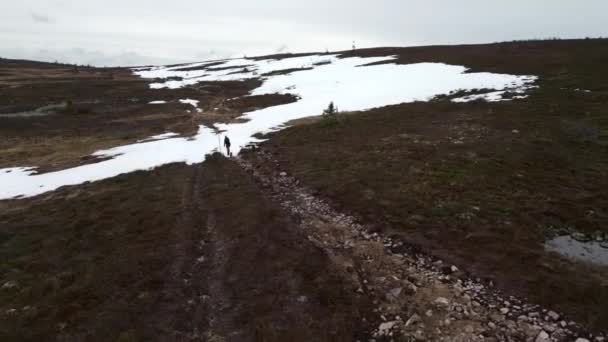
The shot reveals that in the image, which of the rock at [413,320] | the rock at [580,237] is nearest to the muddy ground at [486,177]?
the rock at [580,237]

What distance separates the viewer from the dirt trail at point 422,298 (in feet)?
31.0

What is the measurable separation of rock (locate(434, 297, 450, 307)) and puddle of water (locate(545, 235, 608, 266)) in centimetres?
504

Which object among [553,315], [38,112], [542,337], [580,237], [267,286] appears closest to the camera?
[542,337]

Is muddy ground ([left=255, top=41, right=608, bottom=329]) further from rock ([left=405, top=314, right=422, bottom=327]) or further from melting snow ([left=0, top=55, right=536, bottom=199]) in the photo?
melting snow ([left=0, top=55, right=536, bottom=199])

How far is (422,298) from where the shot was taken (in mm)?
10969

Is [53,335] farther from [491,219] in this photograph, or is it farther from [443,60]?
[443,60]

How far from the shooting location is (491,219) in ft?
50.3

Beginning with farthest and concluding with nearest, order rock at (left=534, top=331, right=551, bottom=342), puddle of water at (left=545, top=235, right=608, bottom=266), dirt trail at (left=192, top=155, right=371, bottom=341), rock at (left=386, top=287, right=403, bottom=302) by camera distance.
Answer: puddle of water at (left=545, top=235, right=608, bottom=266)
rock at (left=386, top=287, right=403, bottom=302)
dirt trail at (left=192, top=155, right=371, bottom=341)
rock at (left=534, top=331, right=551, bottom=342)

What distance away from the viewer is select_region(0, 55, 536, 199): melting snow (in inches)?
1179

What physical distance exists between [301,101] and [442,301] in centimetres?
4829

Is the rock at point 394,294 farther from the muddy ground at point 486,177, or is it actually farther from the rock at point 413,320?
the muddy ground at point 486,177

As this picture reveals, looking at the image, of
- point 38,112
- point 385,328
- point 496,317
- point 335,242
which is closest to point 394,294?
point 385,328

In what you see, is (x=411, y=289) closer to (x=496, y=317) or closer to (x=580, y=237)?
(x=496, y=317)

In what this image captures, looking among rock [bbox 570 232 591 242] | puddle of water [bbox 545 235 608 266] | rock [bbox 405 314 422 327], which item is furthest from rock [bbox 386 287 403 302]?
rock [bbox 570 232 591 242]
